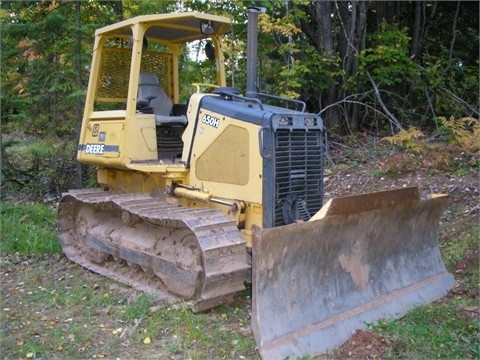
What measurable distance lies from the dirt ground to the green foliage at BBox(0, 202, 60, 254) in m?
0.28

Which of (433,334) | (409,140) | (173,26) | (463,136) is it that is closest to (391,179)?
(409,140)

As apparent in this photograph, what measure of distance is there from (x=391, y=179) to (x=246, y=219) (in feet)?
13.8

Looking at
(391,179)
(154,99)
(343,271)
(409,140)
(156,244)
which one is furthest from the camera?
(409,140)

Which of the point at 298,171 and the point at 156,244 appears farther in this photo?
the point at 156,244

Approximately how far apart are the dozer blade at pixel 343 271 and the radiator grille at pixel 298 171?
1.85 ft

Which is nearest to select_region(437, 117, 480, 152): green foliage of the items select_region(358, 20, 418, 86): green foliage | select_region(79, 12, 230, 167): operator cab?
select_region(358, 20, 418, 86): green foliage

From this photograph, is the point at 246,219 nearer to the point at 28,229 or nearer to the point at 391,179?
the point at 28,229

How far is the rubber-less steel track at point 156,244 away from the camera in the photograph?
4.45m

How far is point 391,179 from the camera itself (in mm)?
8406

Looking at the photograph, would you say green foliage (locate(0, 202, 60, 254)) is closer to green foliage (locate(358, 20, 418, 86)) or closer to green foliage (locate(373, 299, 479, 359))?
green foliage (locate(373, 299, 479, 359))

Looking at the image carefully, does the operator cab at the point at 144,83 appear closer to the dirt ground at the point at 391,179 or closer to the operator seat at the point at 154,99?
the operator seat at the point at 154,99

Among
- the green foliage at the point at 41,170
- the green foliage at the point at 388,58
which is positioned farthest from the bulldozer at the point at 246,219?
the green foliage at the point at 388,58

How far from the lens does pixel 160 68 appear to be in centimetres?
688

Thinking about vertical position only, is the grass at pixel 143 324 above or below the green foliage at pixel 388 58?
below
